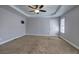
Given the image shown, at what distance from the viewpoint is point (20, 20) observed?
6852 mm

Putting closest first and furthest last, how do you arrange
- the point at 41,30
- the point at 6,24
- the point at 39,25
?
the point at 6,24 → the point at 41,30 → the point at 39,25

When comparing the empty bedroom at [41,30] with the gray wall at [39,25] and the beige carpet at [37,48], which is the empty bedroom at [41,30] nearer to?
the beige carpet at [37,48]

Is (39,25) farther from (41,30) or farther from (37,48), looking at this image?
(37,48)

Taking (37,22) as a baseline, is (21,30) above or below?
below

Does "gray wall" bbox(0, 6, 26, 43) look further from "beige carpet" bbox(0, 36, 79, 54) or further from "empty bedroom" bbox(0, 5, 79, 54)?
"beige carpet" bbox(0, 36, 79, 54)

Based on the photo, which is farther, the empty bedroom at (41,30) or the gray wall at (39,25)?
the gray wall at (39,25)

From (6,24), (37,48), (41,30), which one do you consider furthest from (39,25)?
(37,48)

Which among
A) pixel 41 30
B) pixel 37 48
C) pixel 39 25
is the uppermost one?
pixel 39 25

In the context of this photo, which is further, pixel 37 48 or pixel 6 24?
pixel 6 24

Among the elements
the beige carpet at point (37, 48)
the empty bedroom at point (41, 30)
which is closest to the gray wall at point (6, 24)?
the empty bedroom at point (41, 30)
